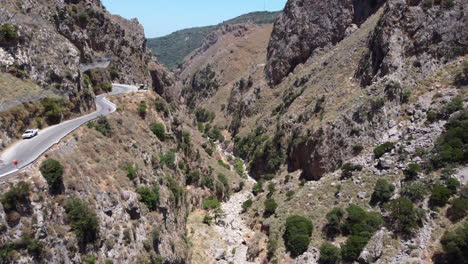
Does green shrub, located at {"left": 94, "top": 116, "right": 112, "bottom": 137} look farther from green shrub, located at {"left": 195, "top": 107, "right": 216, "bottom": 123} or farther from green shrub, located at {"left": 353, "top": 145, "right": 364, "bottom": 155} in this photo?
green shrub, located at {"left": 195, "top": 107, "right": 216, "bottom": 123}

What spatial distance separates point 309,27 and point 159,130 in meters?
67.4

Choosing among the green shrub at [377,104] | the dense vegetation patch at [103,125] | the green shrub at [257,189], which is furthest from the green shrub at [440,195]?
the dense vegetation patch at [103,125]

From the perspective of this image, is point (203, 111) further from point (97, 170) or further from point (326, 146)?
point (97, 170)

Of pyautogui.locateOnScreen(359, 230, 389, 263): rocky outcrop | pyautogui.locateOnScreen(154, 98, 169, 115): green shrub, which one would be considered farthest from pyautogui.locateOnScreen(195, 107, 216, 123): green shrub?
pyautogui.locateOnScreen(359, 230, 389, 263): rocky outcrop

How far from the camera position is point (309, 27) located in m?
103

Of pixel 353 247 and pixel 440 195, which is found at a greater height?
pixel 440 195

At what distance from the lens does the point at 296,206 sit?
49.7 m

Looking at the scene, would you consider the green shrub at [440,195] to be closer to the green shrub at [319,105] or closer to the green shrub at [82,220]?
the green shrub at [319,105]

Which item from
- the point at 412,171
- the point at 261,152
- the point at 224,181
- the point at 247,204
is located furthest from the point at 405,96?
the point at 224,181

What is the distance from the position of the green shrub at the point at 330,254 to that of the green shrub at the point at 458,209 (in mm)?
12210

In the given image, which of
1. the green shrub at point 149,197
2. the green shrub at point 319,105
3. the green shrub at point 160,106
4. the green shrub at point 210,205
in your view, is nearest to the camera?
the green shrub at point 149,197

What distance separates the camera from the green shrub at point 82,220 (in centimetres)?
2788

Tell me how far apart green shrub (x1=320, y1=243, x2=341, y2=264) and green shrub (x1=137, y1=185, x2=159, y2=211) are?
19.9 m

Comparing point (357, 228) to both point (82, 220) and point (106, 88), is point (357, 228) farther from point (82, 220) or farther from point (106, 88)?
point (106, 88)
